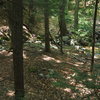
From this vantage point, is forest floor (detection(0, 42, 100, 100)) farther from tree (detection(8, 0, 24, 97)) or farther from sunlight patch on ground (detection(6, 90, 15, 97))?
tree (detection(8, 0, 24, 97))

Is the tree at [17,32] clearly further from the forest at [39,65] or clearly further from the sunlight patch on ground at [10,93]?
the sunlight patch on ground at [10,93]

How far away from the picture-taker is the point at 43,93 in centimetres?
802

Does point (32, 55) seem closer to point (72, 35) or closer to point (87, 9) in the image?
point (72, 35)

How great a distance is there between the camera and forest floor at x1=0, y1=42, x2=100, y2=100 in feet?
25.9

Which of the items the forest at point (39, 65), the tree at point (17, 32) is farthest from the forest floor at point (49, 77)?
the tree at point (17, 32)

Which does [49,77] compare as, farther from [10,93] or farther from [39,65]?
[10,93]

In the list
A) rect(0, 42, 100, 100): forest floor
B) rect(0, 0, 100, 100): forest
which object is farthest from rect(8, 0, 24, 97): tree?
rect(0, 42, 100, 100): forest floor

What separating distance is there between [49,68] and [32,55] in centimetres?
180

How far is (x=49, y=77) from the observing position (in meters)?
9.39

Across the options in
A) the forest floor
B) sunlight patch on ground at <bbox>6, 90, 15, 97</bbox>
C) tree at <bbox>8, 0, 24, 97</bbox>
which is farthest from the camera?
the forest floor

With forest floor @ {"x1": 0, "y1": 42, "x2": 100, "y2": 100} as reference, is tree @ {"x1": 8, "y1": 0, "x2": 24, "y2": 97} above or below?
above

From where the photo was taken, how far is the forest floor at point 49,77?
7902mm

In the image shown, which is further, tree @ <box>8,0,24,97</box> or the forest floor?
the forest floor

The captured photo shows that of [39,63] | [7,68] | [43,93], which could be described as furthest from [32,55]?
[43,93]
